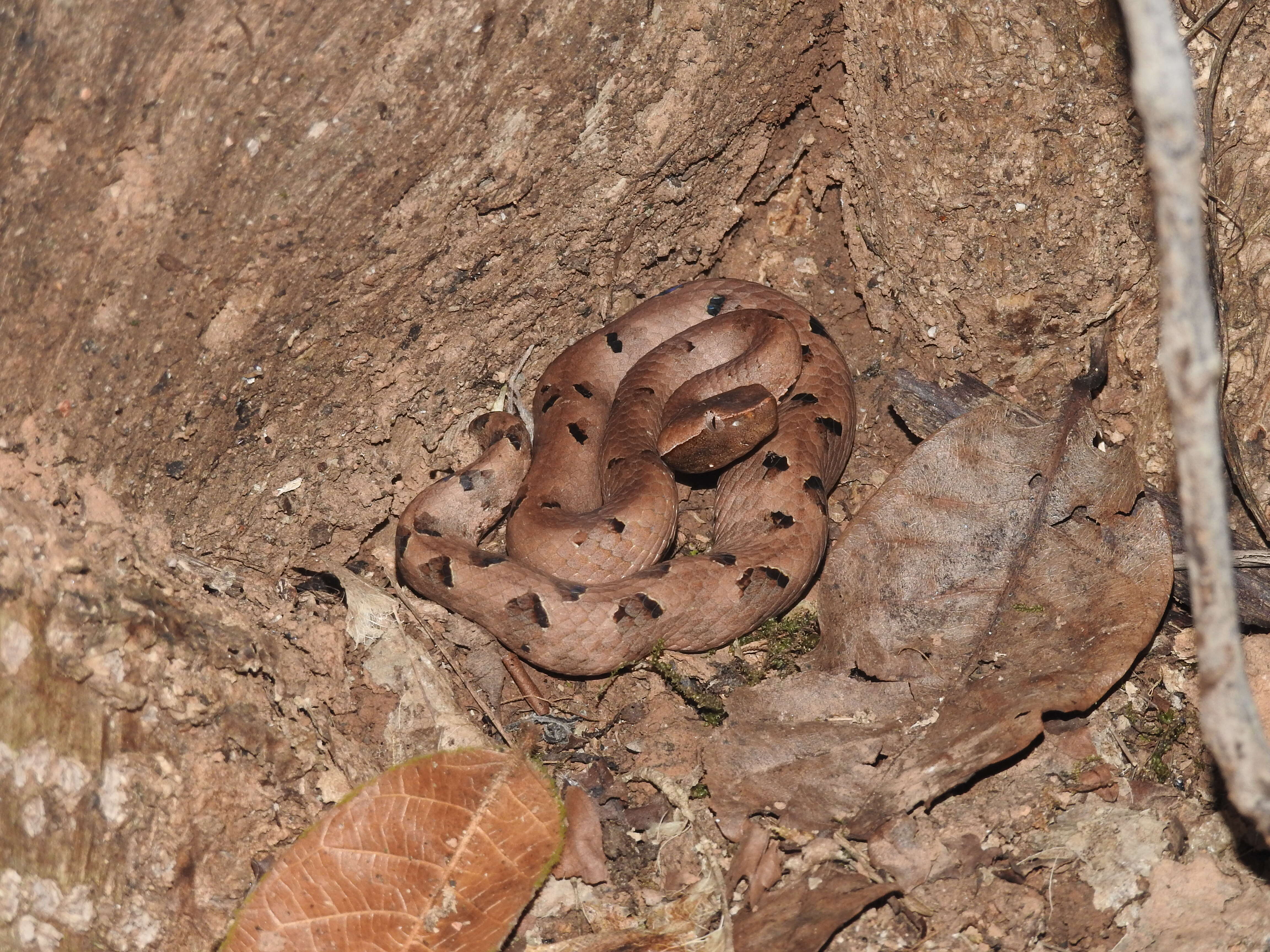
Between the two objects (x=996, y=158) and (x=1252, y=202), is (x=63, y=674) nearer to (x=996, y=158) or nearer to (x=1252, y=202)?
(x=996, y=158)

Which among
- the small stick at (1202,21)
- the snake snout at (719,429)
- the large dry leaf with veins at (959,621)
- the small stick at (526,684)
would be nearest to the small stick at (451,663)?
the small stick at (526,684)

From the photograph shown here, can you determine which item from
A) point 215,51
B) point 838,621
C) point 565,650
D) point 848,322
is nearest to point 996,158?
point 848,322

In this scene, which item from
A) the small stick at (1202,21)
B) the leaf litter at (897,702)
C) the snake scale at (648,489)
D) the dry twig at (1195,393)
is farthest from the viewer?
the snake scale at (648,489)

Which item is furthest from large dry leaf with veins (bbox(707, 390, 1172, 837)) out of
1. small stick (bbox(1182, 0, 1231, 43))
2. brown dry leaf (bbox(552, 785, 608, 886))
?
small stick (bbox(1182, 0, 1231, 43))

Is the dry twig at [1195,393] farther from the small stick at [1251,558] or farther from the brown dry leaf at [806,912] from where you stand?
the small stick at [1251,558]

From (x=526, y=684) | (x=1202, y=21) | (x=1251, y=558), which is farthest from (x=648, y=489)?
(x=1202, y=21)

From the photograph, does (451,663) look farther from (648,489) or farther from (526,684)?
(648,489)

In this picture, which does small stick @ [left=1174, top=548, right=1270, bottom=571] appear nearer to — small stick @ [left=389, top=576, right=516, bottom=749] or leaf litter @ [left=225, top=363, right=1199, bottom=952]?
leaf litter @ [left=225, top=363, right=1199, bottom=952]
